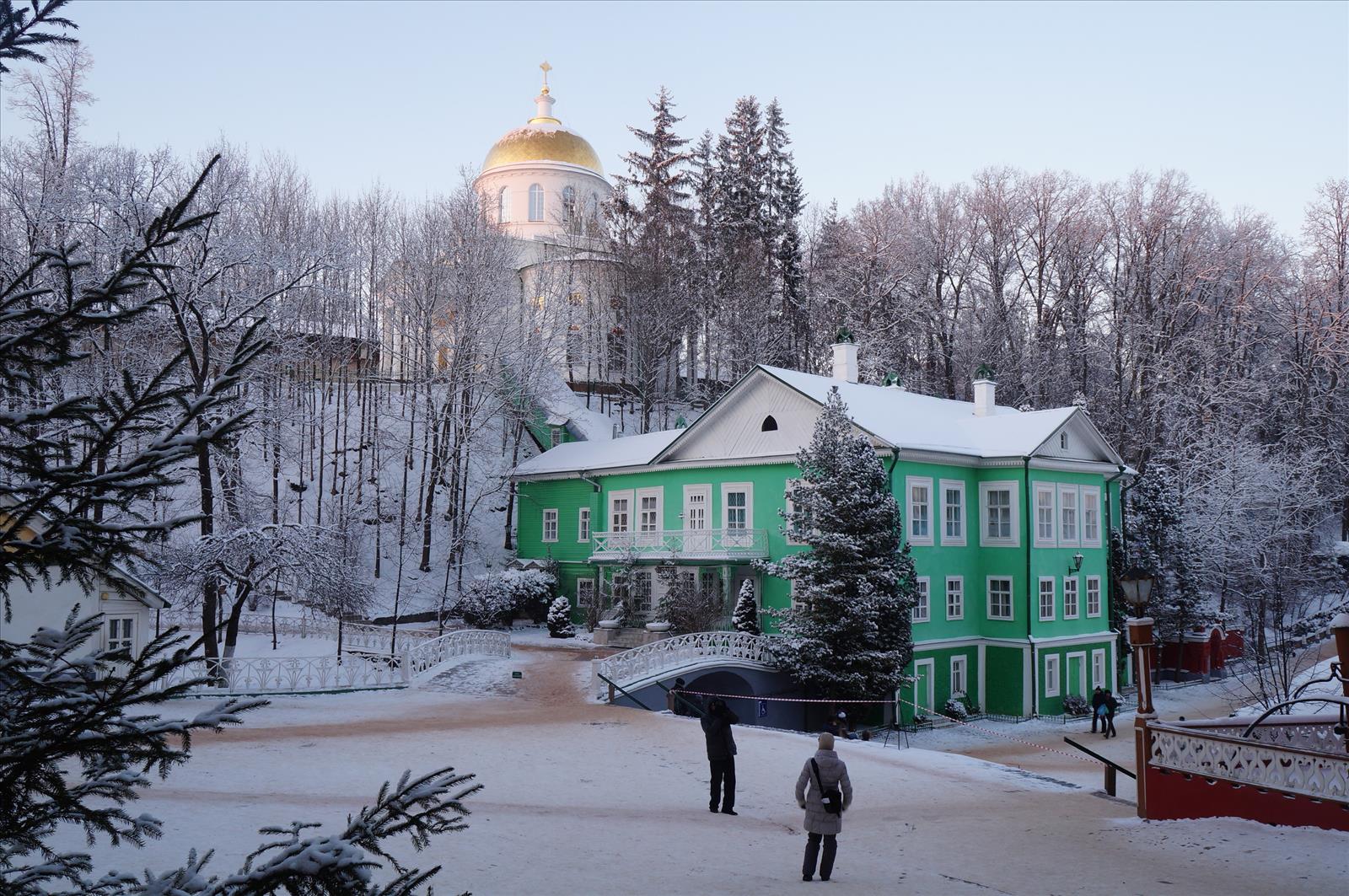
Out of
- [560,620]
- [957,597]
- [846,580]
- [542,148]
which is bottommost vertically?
[560,620]

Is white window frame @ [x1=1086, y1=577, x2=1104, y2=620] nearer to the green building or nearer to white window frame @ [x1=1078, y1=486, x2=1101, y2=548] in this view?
the green building

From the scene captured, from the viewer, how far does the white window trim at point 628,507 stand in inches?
1454

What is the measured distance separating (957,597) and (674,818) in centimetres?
2006

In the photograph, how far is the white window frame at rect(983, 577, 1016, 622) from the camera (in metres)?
31.7

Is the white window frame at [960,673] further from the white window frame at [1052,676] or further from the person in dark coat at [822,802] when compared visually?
the person in dark coat at [822,802]

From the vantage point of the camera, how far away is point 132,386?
4.35 metres

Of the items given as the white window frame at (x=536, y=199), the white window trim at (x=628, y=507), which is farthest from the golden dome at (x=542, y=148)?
the white window trim at (x=628, y=507)

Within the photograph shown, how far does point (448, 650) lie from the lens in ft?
91.5

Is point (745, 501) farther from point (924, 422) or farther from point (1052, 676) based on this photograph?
point (1052, 676)

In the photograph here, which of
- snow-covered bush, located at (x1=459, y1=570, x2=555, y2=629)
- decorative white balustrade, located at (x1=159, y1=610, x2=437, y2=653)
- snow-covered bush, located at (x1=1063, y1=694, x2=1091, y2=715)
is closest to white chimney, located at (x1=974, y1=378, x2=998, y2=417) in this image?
snow-covered bush, located at (x1=1063, y1=694, x2=1091, y2=715)

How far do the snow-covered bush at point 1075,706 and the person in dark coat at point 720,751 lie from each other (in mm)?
21094

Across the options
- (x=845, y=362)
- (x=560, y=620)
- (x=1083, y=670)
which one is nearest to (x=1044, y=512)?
(x=1083, y=670)

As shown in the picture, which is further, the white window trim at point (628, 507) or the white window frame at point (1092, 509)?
the white window trim at point (628, 507)

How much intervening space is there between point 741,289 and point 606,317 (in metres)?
7.31
